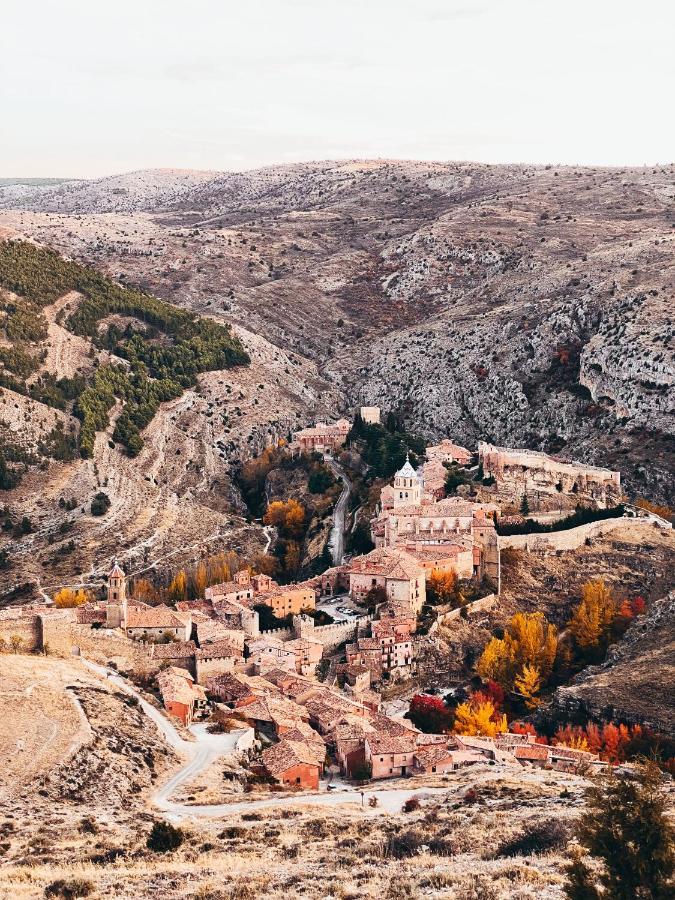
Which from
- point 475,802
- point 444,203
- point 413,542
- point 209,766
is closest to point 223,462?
point 413,542

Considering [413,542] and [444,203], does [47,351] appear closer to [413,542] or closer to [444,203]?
[413,542]

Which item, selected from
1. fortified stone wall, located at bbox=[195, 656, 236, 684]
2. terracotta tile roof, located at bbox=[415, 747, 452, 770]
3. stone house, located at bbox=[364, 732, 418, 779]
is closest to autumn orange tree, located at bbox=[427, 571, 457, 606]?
fortified stone wall, located at bbox=[195, 656, 236, 684]

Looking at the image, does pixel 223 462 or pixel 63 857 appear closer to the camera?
pixel 63 857

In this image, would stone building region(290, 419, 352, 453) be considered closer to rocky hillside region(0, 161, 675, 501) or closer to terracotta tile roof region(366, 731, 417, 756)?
rocky hillside region(0, 161, 675, 501)

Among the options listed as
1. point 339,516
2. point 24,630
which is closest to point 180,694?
point 24,630

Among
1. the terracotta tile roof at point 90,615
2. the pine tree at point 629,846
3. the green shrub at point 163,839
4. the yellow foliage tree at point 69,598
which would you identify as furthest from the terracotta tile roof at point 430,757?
the yellow foliage tree at point 69,598

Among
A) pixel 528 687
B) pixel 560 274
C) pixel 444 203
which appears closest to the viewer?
pixel 528 687

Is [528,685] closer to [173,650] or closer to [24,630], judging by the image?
[173,650]
